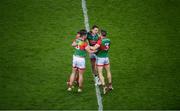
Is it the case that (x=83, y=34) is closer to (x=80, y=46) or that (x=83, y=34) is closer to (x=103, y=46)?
(x=80, y=46)

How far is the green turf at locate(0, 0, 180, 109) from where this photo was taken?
39.4 feet

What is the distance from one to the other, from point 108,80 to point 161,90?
194 centimetres

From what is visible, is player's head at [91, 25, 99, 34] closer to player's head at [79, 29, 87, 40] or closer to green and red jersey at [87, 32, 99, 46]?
green and red jersey at [87, 32, 99, 46]

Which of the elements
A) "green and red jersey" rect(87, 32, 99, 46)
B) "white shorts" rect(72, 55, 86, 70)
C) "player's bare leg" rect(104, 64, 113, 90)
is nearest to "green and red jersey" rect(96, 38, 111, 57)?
"green and red jersey" rect(87, 32, 99, 46)

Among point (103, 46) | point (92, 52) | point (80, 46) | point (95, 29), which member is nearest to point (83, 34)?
point (80, 46)

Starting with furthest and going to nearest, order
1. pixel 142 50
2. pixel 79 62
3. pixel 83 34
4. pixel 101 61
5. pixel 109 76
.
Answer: pixel 142 50 → pixel 109 76 → pixel 101 61 → pixel 79 62 → pixel 83 34

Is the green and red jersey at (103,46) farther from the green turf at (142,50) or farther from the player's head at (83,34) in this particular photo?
the green turf at (142,50)

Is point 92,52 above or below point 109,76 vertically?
above

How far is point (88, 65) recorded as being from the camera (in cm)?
1396

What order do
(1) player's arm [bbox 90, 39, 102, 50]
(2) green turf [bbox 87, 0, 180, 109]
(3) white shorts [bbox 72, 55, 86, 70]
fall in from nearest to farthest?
(3) white shorts [bbox 72, 55, 86, 70], (1) player's arm [bbox 90, 39, 102, 50], (2) green turf [bbox 87, 0, 180, 109]

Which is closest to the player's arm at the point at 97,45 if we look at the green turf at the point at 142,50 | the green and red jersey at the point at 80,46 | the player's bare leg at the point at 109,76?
the green and red jersey at the point at 80,46

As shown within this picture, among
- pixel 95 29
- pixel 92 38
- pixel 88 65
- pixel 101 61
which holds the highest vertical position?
pixel 95 29

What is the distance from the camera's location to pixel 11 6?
57.0 feet

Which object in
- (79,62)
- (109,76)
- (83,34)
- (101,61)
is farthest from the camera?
(109,76)
